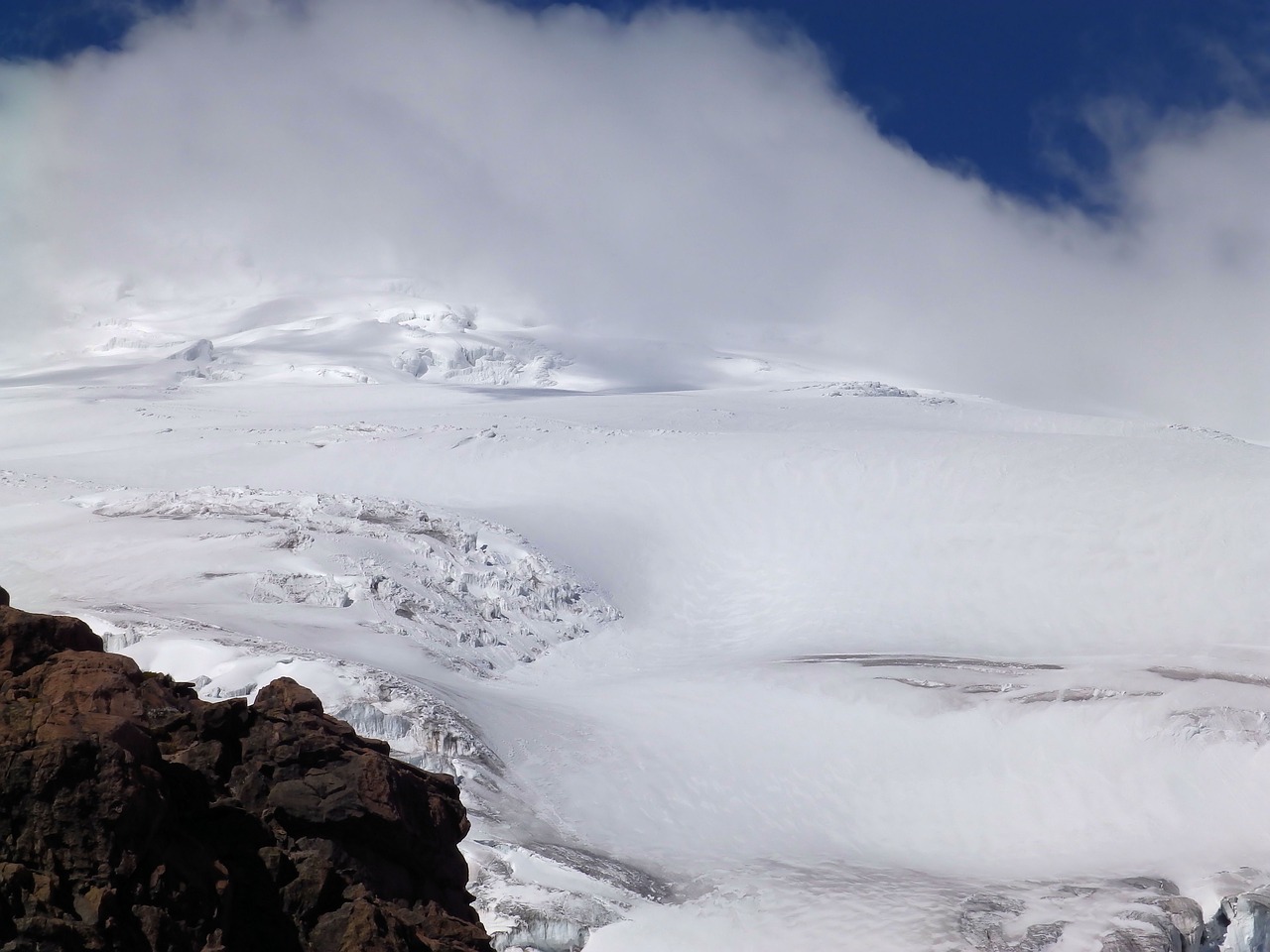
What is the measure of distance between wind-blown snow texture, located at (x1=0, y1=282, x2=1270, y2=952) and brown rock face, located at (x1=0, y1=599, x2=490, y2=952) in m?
3.56

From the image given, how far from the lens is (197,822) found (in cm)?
889

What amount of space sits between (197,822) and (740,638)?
858 inches

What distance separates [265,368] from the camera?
287 feet

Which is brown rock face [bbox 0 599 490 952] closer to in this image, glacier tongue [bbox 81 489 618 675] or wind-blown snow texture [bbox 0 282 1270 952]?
wind-blown snow texture [bbox 0 282 1270 952]

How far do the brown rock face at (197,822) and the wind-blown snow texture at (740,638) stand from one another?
3.56m

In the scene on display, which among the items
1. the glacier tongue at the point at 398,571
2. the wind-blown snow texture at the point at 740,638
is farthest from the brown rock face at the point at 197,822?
the glacier tongue at the point at 398,571

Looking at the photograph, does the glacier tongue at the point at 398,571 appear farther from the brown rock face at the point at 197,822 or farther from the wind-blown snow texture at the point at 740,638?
the brown rock face at the point at 197,822

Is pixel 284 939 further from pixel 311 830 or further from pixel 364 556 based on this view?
pixel 364 556

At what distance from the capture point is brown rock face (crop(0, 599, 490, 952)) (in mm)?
7711

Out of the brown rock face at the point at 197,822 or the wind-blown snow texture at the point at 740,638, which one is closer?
the brown rock face at the point at 197,822

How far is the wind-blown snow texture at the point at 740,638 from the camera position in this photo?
627 inches

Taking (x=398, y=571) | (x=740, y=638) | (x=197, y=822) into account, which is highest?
(x=398, y=571)

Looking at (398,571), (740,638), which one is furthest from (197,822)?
(740,638)

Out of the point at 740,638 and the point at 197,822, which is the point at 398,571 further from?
the point at 197,822
